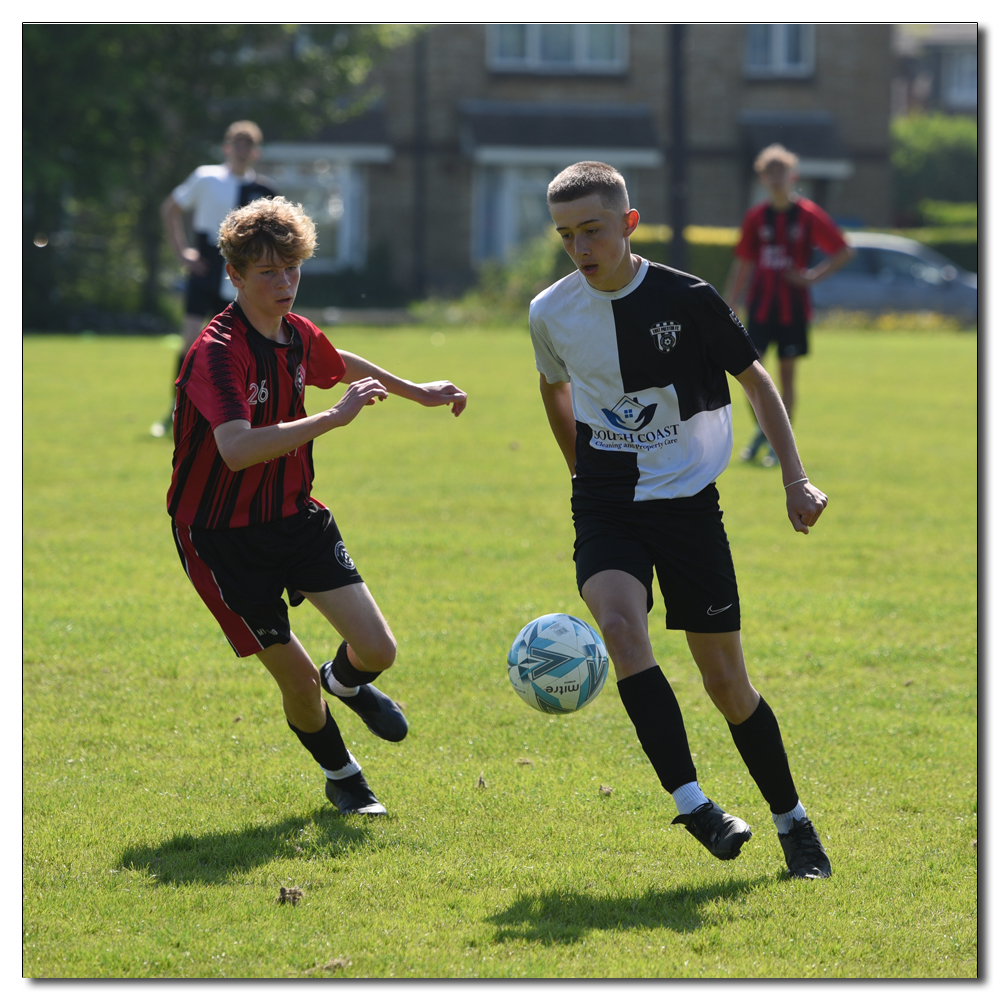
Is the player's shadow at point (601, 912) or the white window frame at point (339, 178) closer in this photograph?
the player's shadow at point (601, 912)

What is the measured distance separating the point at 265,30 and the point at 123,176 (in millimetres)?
5266

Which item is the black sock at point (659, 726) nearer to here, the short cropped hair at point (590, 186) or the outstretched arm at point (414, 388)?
the outstretched arm at point (414, 388)

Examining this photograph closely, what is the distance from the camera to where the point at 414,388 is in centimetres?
452

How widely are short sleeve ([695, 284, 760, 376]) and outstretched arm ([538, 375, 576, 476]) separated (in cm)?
54

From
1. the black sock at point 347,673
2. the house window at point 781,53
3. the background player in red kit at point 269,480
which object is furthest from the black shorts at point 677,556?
the house window at point 781,53

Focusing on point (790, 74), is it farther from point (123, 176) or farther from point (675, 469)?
point (675, 469)

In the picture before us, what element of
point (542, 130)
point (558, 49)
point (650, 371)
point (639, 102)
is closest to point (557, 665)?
point (650, 371)

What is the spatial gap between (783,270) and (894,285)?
19.1 m

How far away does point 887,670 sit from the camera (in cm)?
601

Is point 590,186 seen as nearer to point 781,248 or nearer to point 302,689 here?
point 302,689

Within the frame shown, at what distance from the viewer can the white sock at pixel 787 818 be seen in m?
3.98

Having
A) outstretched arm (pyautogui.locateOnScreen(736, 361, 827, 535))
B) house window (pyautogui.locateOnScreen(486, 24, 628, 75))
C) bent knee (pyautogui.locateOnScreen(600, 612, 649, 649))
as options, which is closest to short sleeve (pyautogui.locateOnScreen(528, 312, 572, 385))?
outstretched arm (pyautogui.locateOnScreen(736, 361, 827, 535))

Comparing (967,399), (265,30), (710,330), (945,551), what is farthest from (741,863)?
(265,30)

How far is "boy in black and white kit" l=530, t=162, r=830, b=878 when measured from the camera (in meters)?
3.85
